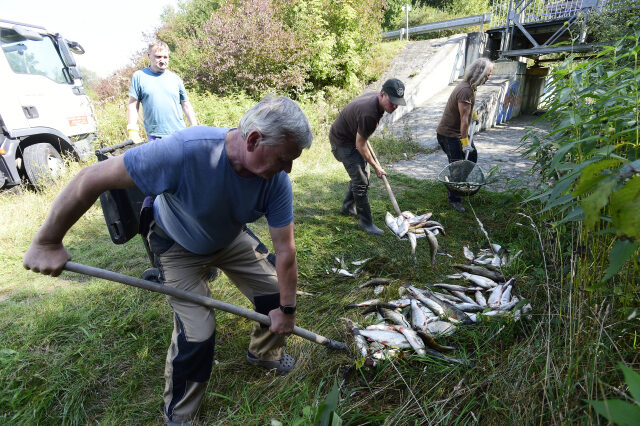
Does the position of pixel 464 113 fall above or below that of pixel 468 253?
above

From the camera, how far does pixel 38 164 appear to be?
5574mm

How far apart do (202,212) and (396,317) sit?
1.64 meters

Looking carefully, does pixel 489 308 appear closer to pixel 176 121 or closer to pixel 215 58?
pixel 176 121

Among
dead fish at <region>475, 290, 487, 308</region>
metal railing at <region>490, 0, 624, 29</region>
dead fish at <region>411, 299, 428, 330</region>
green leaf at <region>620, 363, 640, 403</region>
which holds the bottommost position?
dead fish at <region>475, 290, 487, 308</region>

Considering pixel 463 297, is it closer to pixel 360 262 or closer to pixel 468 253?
pixel 468 253

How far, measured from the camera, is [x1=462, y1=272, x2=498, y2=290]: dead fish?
2946mm

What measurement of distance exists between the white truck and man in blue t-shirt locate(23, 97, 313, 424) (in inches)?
201

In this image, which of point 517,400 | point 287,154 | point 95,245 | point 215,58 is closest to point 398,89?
point 287,154

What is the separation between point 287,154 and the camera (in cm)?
166

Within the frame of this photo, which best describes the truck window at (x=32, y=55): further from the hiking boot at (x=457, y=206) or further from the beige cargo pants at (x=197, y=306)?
the hiking boot at (x=457, y=206)

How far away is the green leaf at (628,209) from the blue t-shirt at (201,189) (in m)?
1.44

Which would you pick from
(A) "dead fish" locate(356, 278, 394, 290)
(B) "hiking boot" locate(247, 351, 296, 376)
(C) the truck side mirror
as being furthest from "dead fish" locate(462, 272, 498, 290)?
(C) the truck side mirror

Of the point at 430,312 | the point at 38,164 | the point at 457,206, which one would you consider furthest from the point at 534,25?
the point at 38,164

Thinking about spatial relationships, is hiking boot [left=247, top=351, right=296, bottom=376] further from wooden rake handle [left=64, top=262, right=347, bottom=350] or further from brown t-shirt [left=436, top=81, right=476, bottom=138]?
brown t-shirt [left=436, top=81, right=476, bottom=138]
